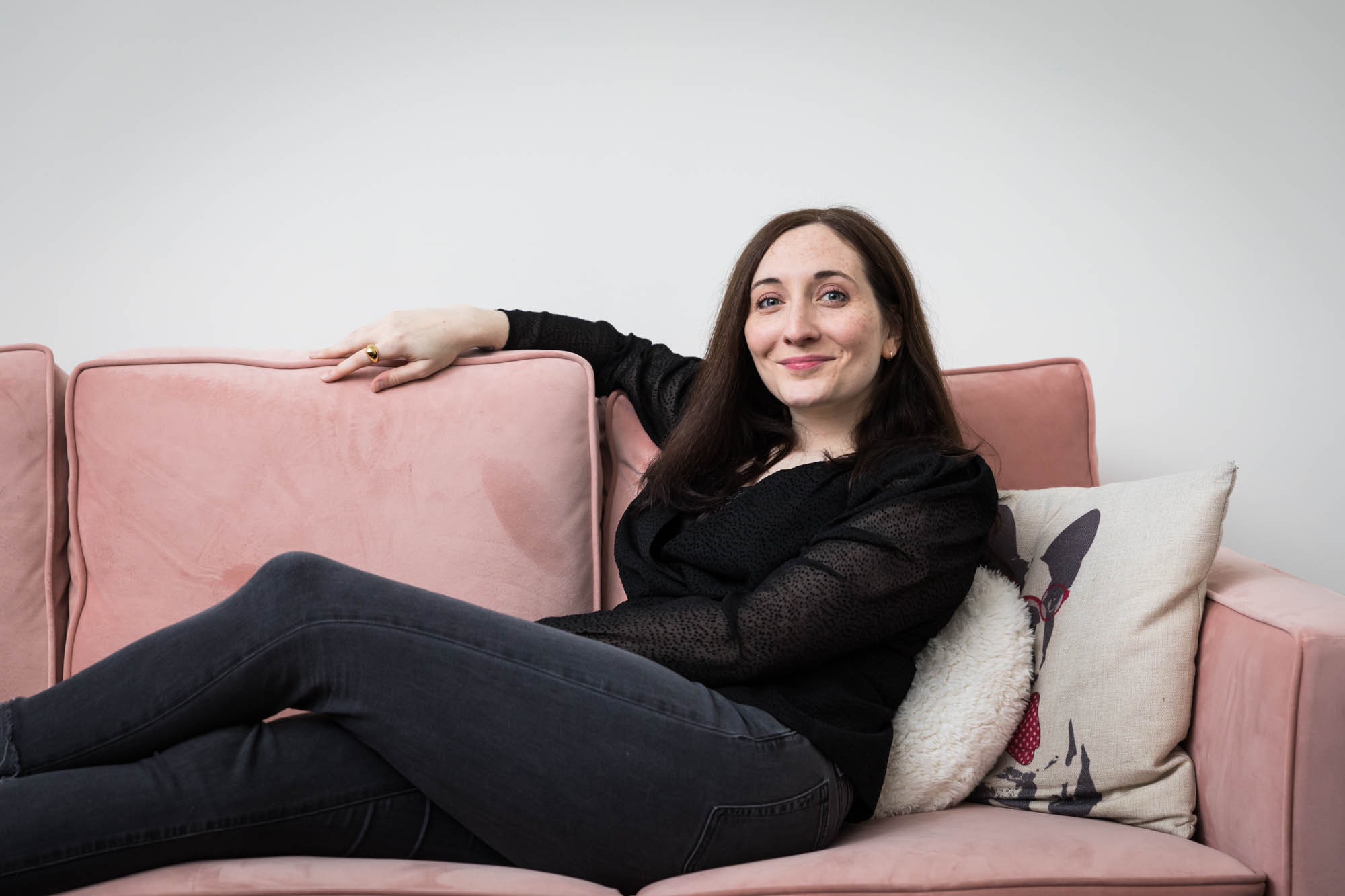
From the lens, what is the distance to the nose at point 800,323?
1.41 metres

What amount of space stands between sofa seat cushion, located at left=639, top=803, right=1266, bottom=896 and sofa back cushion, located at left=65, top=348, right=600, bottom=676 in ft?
1.95

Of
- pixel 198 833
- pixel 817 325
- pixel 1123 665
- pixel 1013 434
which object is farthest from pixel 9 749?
pixel 1013 434

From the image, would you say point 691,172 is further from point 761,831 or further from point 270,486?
point 761,831

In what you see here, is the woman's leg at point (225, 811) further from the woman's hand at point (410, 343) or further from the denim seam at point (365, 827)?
the woman's hand at point (410, 343)

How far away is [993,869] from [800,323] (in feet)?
2.48

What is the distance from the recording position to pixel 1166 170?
195 cm

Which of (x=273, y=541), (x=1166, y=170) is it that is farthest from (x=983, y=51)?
(x=273, y=541)

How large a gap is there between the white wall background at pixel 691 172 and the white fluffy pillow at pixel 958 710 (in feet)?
2.71

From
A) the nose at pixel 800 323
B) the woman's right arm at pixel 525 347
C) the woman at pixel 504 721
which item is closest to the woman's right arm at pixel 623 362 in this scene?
the woman's right arm at pixel 525 347

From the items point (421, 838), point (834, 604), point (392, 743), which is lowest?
point (421, 838)

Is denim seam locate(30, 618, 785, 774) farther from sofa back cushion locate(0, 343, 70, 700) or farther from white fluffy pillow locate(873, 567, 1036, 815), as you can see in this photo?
sofa back cushion locate(0, 343, 70, 700)

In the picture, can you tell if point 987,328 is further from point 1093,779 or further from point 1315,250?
point 1093,779

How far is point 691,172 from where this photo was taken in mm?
1926

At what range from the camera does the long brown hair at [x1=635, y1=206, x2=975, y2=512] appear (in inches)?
57.6
